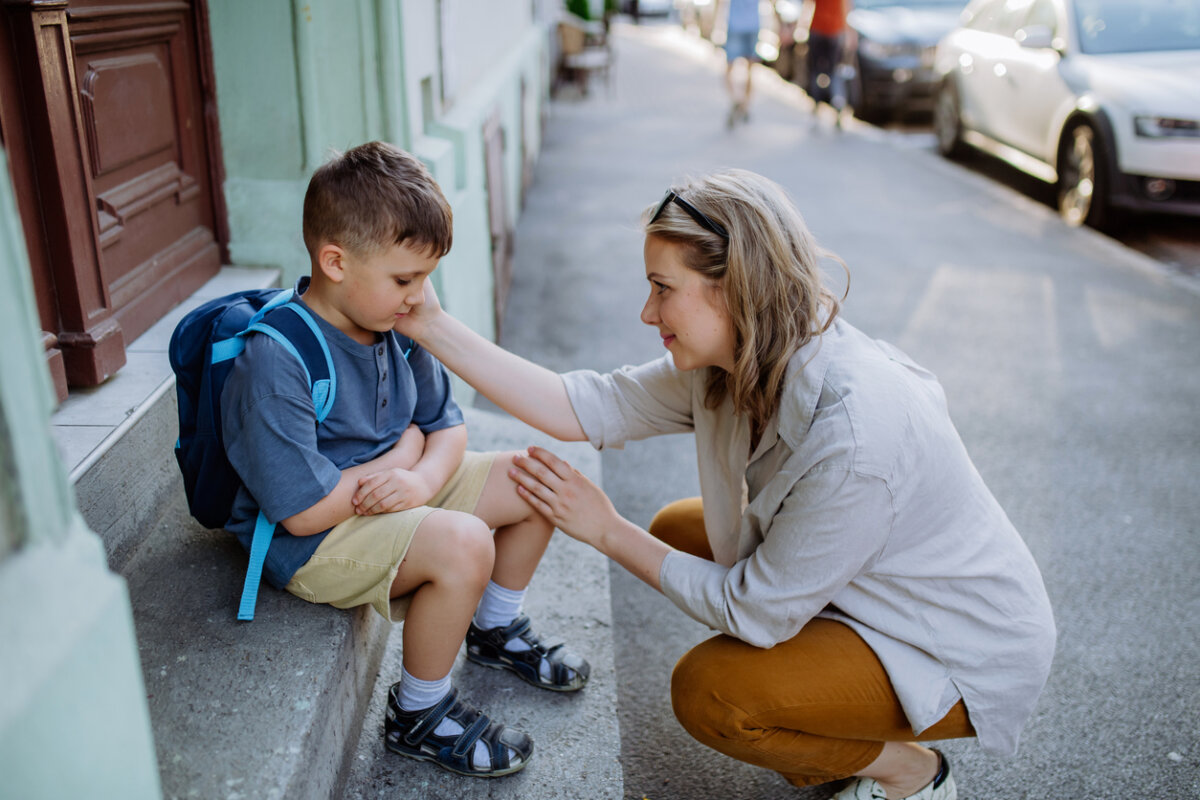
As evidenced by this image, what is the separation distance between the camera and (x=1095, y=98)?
6578 mm

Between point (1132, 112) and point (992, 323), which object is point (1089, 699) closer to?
point (992, 323)

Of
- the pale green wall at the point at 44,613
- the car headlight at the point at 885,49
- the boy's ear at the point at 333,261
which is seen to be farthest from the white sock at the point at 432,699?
the car headlight at the point at 885,49

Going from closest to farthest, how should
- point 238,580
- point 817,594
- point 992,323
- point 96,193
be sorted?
1. point 817,594
2. point 238,580
3. point 96,193
4. point 992,323

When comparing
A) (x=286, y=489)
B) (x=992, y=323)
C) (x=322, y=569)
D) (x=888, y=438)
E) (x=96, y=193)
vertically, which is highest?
(x=96, y=193)

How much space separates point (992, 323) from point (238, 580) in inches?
176

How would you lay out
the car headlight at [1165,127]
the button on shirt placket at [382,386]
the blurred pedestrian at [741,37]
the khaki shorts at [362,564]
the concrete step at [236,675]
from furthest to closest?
the blurred pedestrian at [741,37] → the car headlight at [1165,127] → the button on shirt placket at [382,386] → the khaki shorts at [362,564] → the concrete step at [236,675]

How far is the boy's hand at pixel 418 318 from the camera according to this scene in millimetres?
2064

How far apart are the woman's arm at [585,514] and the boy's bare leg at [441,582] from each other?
0.23 meters

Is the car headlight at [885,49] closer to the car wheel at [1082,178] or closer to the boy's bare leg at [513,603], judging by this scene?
the car wheel at [1082,178]

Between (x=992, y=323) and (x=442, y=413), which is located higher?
(x=442, y=413)

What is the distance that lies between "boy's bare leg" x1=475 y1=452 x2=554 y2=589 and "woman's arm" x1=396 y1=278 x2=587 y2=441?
0.13 metres

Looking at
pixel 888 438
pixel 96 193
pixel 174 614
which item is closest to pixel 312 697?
pixel 174 614

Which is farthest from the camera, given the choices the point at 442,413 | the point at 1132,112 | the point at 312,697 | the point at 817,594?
the point at 1132,112

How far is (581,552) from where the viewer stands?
2854 millimetres
